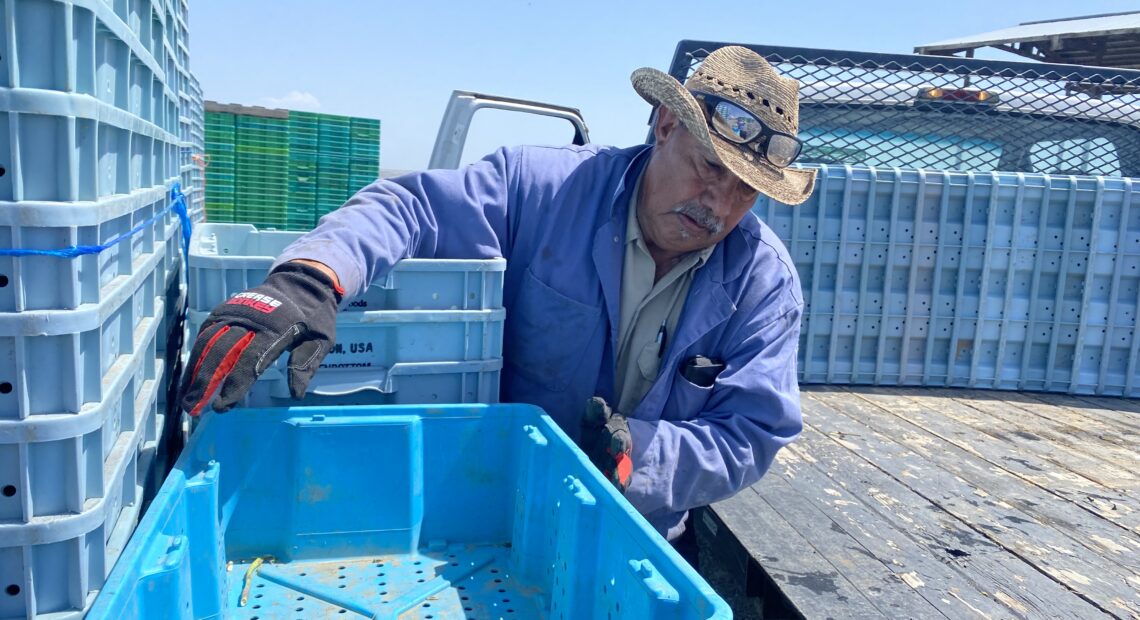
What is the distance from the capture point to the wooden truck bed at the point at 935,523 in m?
2.15

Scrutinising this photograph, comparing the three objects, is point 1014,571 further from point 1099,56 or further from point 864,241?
point 1099,56

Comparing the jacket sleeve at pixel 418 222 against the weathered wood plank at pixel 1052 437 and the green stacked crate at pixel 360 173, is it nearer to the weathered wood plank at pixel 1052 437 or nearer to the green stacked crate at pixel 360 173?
the weathered wood plank at pixel 1052 437

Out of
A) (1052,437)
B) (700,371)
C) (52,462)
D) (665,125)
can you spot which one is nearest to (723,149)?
(665,125)

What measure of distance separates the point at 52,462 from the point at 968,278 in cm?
459

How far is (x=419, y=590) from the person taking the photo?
179 centimetres

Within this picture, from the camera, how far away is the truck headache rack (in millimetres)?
4410

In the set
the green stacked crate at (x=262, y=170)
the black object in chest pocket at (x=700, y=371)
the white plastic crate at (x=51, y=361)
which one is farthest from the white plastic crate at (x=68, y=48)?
the green stacked crate at (x=262, y=170)

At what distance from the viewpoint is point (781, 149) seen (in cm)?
231

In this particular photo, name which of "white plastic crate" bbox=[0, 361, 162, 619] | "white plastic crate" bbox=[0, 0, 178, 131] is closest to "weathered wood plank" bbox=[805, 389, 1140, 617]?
"white plastic crate" bbox=[0, 361, 162, 619]

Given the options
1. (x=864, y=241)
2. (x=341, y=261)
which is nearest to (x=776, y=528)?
(x=341, y=261)

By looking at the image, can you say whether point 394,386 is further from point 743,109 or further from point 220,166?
point 220,166

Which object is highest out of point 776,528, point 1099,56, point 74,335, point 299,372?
point 1099,56

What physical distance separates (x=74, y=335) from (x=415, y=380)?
938 millimetres

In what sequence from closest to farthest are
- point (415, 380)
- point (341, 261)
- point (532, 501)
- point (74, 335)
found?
point (74, 335), point (341, 261), point (532, 501), point (415, 380)
